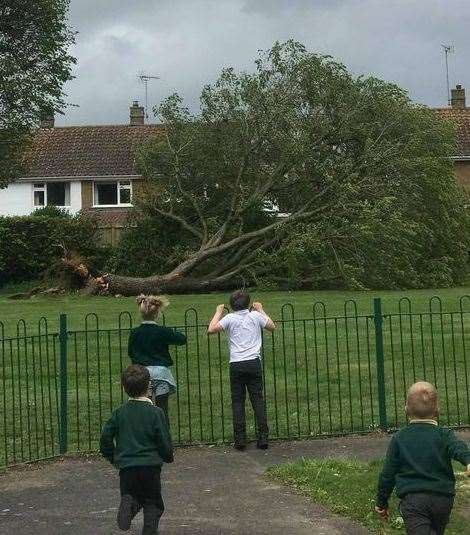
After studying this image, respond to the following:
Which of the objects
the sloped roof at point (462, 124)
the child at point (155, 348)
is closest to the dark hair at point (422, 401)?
the child at point (155, 348)

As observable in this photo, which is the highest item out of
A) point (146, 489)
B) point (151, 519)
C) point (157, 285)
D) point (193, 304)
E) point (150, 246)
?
point (150, 246)

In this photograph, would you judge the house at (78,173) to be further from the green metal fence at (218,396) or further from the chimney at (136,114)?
the green metal fence at (218,396)

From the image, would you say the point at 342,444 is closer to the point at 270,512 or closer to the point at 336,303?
the point at 270,512

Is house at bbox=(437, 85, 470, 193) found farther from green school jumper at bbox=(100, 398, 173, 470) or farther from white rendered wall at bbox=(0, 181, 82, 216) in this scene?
green school jumper at bbox=(100, 398, 173, 470)

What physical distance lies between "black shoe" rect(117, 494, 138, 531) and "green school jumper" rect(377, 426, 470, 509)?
165 cm

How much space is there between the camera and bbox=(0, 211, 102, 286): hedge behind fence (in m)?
32.5

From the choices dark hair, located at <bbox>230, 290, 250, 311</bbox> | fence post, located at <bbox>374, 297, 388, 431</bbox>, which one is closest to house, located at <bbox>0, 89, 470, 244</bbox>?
fence post, located at <bbox>374, 297, 388, 431</bbox>

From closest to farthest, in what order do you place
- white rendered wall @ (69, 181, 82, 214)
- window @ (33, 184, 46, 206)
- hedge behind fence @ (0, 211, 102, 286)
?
hedge behind fence @ (0, 211, 102, 286)
white rendered wall @ (69, 181, 82, 214)
window @ (33, 184, 46, 206)

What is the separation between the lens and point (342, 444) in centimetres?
918

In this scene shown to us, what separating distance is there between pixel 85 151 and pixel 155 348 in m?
39.0

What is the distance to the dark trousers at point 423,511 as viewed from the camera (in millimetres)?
4906

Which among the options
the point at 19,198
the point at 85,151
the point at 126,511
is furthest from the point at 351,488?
the point at 19,198

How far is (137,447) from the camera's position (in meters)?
5.72

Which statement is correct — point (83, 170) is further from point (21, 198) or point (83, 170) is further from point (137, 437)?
point (137, 437)
